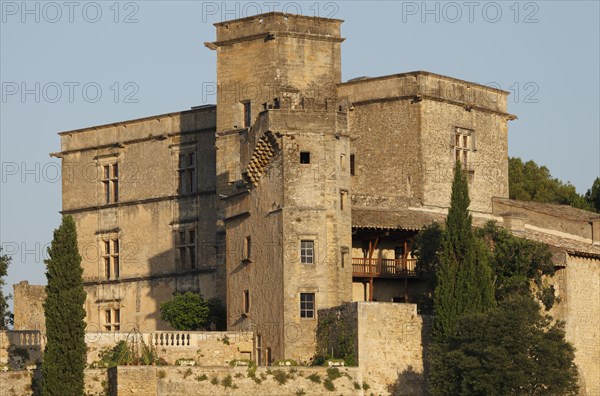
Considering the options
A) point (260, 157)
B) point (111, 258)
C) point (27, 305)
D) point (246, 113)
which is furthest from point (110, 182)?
point (260, 157)

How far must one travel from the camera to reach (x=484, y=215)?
247ft

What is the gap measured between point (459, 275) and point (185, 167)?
19182 millimetres

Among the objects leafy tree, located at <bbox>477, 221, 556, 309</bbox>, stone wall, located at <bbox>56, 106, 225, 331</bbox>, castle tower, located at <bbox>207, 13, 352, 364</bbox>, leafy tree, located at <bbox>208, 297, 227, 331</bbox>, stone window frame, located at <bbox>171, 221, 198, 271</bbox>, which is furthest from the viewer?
stone window frame, located at <bbox>171, 221, 198, 271</bbox>

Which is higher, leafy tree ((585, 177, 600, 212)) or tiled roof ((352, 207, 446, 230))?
leafy tree ((585, 177, 600, 212))

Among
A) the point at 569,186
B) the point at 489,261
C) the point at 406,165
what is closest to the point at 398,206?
the point at 406,165

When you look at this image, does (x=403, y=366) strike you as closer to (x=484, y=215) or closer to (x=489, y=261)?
(x=489, y=261)

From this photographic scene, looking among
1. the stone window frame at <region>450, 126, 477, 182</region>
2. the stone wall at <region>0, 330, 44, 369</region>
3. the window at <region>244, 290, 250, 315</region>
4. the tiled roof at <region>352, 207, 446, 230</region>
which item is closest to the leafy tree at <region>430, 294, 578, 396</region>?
the tiled roof at <region>352, 207, 446, 230</region>

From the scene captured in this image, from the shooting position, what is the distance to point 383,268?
226 feet

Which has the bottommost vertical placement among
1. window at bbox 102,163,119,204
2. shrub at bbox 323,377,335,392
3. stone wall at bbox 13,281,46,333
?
shrub at bbox 323,377,335,392

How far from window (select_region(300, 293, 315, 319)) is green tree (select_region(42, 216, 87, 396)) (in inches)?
287

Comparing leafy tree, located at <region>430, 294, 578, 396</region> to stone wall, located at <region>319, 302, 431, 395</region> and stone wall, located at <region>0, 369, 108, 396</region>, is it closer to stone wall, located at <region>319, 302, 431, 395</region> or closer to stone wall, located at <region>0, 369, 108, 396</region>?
stone wall, located at <region>319, 302, 431, 395</region>

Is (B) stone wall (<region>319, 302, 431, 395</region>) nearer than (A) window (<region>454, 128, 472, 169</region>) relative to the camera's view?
Yes

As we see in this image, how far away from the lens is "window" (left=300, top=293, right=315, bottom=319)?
210 feet

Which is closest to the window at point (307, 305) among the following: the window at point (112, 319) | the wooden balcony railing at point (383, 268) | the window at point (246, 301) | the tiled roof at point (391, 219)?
the window at point (246, 301)
